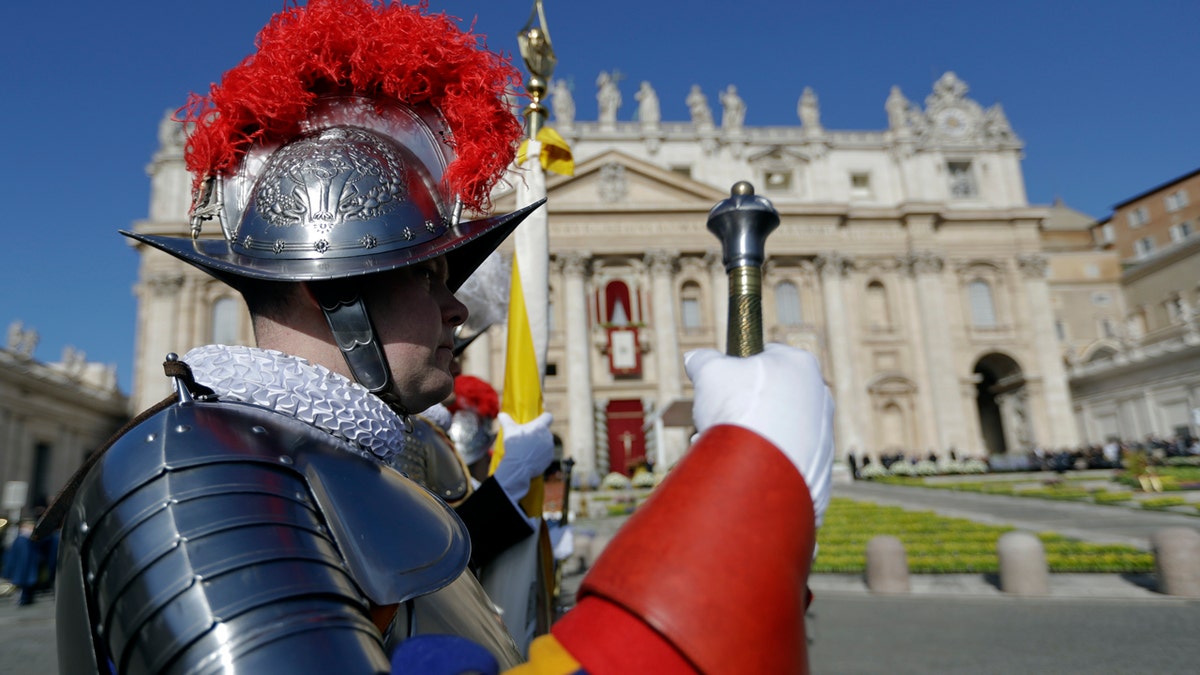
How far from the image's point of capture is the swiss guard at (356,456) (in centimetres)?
84

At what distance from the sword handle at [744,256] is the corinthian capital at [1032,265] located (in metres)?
45.7

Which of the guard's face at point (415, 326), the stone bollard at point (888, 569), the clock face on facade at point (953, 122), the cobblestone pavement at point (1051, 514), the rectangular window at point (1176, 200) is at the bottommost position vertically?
the stone bollard at point (888, 569)

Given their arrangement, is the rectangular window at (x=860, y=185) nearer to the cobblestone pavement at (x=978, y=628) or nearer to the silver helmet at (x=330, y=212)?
the cobblestone pavement at (x=978, y=628)

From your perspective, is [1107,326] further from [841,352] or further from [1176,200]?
[841,352]

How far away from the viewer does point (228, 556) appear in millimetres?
881

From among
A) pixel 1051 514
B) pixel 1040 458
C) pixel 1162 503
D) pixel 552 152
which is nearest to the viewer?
pixel 552 152

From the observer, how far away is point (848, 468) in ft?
110

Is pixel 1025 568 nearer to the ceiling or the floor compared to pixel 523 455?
nearer to the floor

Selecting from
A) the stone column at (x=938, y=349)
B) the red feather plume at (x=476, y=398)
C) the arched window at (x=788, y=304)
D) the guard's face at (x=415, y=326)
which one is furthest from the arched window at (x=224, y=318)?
the guard's face at (x=415, y=326)

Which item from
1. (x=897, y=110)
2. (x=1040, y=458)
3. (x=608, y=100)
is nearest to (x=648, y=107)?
(x=608, y=100)

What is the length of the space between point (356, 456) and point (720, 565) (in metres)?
0.73

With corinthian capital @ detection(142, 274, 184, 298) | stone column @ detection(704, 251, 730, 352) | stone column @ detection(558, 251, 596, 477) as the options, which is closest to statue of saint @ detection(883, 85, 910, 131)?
stone column @ detection(704, 251, 730, 352)

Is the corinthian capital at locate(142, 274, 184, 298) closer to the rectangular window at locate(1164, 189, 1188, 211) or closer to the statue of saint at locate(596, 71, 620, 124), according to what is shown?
the statue of saint at locate(596, 71, 620, 124)

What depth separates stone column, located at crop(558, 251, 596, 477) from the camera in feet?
114
